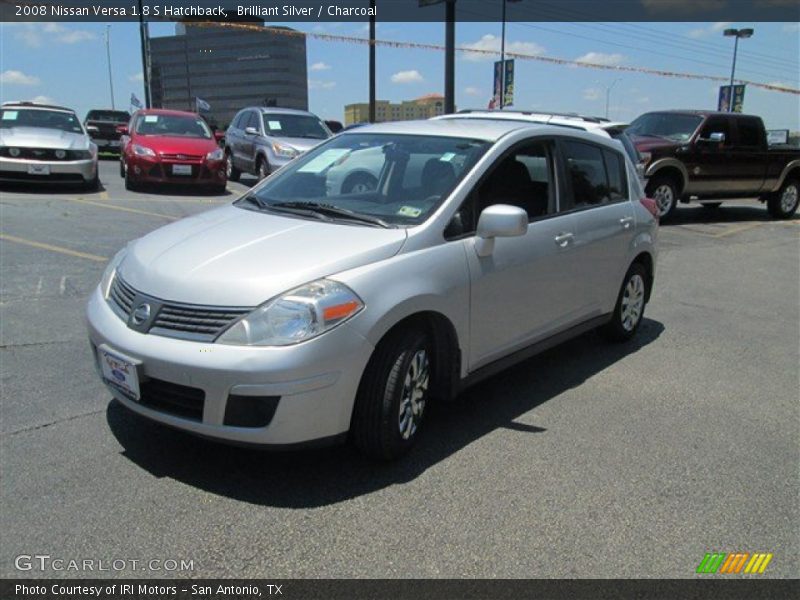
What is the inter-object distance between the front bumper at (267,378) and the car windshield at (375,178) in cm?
94

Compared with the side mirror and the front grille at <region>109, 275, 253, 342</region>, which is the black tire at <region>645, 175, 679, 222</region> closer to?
the side mirror

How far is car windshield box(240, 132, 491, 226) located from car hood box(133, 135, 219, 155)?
9091mm

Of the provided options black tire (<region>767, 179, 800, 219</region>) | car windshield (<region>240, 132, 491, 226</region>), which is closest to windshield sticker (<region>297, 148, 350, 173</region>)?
car windshield (<region>240, 132, 491, 226</region>)

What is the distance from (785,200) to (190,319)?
51.6ft

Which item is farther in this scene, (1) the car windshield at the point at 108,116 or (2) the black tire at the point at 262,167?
(1) the car windshield at the point at 108,116

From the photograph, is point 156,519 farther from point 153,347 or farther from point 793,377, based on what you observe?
point 793,377

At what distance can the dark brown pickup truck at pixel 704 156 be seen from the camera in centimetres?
1263

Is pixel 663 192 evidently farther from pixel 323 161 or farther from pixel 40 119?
pixel 40 119

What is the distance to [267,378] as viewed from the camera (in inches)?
114

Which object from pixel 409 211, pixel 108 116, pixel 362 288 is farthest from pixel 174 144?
pixel 108 116

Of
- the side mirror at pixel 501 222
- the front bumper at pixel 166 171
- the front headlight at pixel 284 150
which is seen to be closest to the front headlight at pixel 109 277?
the side mirror at pixel 501 222

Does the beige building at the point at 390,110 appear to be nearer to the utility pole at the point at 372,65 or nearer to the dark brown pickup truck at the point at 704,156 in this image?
the utility pole at the point at 372,65

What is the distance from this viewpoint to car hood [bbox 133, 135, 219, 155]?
12891 millimetres

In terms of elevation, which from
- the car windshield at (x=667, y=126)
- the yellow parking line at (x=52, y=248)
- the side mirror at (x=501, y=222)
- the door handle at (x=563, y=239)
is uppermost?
the car windshield at (x=667, y=126)
